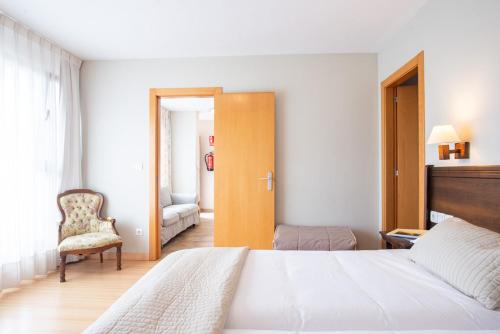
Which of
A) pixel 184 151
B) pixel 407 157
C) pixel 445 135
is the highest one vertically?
pixel 184 151

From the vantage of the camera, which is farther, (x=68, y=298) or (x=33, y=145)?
(x=33, y=145)

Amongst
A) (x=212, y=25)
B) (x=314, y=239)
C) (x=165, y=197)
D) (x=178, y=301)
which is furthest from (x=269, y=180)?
(x=165, y=197)

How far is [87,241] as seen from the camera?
293 cm

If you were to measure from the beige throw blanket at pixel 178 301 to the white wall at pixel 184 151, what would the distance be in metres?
5.05

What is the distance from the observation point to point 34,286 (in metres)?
2.69

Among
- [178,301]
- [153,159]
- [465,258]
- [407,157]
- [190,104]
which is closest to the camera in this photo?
[178,301]

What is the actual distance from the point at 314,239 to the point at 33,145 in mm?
3160

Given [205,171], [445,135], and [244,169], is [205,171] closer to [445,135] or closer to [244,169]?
[244,169]

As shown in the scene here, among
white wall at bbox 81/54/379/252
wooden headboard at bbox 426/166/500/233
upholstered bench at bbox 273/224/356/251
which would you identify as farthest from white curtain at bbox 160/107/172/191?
wooden headboard at bbox 426/166/500/233

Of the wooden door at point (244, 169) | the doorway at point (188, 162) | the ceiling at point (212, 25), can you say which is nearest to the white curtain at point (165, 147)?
the doorway at point (188, 162)

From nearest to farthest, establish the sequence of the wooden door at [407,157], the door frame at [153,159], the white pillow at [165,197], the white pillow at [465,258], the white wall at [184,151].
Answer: the white pillow at [465,258] → the wooden door at [407,157] → the door frame at [153,159] → the white pillow at [165,197] → the white wall at [184,151]

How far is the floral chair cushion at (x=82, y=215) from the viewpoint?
3.17 metres

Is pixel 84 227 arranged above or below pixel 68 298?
above

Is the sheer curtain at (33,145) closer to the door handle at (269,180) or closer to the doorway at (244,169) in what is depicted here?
the doorway at (244,169)
